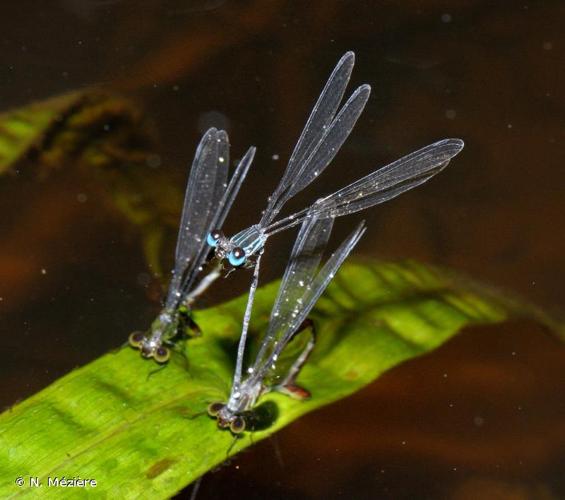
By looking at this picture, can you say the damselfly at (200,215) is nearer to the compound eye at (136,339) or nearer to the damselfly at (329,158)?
the damselfly at (329,158)

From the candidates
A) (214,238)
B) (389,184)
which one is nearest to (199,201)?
(214,238)

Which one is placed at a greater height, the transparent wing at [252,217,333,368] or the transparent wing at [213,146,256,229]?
the transparent wing at [213,146,256,229]

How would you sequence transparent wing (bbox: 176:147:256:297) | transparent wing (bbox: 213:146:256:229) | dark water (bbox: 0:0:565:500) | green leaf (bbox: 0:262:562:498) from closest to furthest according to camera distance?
green leaf (bbox: 0:262:562:498) < dark water (bbox: 0:0:565:500) < transparent wing (bbox: 176:147:256:297) < transparent wing (bbox: 213:146:256:229)

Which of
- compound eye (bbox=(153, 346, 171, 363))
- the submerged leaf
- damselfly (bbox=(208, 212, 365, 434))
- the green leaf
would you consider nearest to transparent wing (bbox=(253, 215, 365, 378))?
damselfly (bbox=(208, 212, 365, 434))

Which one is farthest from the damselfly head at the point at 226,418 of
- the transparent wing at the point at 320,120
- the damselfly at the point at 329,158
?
the transparent wing at the point at 320,120

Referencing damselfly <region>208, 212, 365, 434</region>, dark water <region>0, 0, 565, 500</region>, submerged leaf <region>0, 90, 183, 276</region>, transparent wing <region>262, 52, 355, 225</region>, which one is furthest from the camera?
submerged leaf <region>0, 90, 183, 276</region>

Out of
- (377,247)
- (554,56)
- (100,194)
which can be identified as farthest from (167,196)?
(554,56)

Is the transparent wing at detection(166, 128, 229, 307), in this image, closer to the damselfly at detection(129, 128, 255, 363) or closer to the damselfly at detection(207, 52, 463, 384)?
the damselfly at detection(129, 128, 255, 363)
